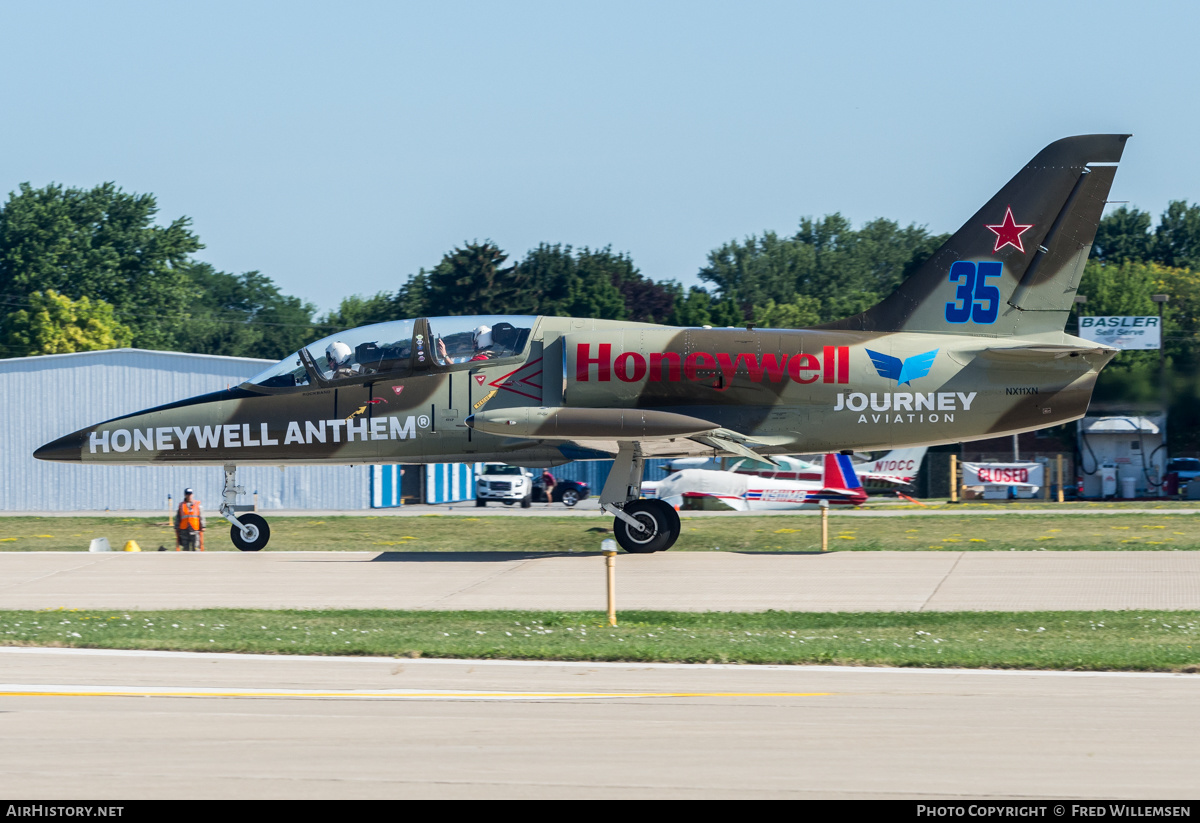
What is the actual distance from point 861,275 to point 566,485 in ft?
260

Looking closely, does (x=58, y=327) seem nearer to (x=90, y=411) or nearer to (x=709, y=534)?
(x=90, y=411)

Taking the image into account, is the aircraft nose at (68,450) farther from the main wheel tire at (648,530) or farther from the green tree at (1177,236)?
the green tree at (1177,236)

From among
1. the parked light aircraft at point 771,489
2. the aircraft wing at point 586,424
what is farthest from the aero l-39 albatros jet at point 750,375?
the parked light aircraft at point 771,489

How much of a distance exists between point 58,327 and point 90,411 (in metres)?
37.7

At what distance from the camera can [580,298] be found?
7719 centimetres

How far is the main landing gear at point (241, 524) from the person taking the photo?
19.5 meters

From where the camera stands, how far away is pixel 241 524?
64.5ft

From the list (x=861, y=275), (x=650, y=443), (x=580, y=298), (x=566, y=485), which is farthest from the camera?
(x=861, y=275)

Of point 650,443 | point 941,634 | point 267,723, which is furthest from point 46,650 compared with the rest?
point 650,443

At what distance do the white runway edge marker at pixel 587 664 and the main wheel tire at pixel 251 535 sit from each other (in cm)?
835

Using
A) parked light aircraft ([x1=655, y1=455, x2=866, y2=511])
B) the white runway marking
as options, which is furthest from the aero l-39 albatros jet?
parked light aircraft ([x1=655, y1=455, x2=866, y2=511])

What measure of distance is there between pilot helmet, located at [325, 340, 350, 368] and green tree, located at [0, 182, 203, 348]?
73459 millimetres

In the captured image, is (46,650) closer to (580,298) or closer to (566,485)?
(566,485)

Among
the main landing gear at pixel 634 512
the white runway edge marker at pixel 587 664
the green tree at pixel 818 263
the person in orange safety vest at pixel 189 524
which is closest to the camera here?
the white runway edge marker at pixel 587 664
